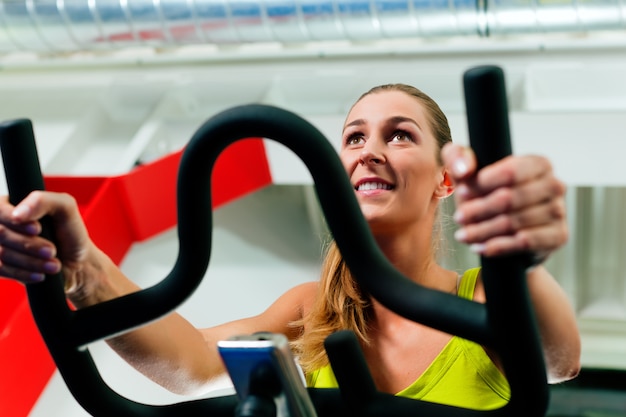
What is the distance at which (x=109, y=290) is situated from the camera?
78cm

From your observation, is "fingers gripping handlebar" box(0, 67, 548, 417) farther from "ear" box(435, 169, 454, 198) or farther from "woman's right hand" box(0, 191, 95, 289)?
"ear" box(435, 169, 454, 198)

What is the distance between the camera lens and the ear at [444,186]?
90 centimetres

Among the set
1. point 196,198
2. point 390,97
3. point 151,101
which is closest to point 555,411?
point 151,101

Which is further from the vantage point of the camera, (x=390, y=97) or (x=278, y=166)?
(x=278, y=166)

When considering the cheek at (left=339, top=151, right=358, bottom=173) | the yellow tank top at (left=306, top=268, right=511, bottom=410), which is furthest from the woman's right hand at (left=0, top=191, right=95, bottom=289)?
the yellow tank top at (left=306, top=268, right=511, bottom=410)

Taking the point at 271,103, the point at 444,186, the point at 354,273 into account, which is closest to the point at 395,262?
the point at 444,186

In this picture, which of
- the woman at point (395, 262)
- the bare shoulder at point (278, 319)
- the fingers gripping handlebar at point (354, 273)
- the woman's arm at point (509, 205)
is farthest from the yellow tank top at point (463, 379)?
the woman's arm at point (509, 205)

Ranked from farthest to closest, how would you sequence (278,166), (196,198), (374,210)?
1. (278,166)
2. (374,210)
3. (196,198)

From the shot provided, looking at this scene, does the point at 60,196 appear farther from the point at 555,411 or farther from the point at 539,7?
the point at 555,411

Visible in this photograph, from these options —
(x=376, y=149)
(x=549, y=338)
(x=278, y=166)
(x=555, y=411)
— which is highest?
(x=376, y=149)

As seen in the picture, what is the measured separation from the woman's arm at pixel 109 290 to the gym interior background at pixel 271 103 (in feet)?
0.41

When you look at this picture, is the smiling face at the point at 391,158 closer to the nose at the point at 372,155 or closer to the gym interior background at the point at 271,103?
the nose at the point at 372,155

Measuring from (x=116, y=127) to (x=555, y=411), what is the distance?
3.82 ft

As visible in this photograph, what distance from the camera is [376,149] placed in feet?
2.69
